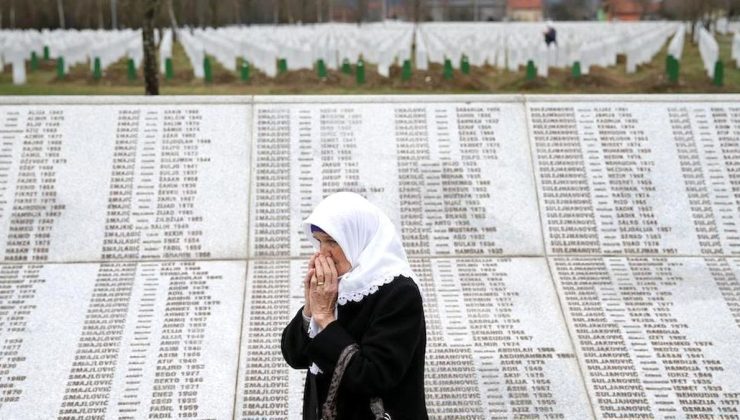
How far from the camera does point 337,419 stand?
407 cm

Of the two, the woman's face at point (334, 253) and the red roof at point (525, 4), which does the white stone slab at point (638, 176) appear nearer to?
the woman's face at point (334, 253)

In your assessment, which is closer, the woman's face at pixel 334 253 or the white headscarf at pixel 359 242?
the white headscarf at pixel 359 242

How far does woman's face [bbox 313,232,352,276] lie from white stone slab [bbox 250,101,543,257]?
368 centimetres

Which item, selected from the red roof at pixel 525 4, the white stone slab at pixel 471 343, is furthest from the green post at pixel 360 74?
the red roof at pixel 525 4

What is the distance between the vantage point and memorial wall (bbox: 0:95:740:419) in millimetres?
6660

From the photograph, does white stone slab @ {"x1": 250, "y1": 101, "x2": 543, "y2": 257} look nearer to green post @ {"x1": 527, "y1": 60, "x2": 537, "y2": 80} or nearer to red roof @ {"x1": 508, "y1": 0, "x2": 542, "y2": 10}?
green post @ {"x1": 527, "y1": 60, "x2": 537, "y2": 80}

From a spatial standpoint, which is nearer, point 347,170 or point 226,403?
point 226,403

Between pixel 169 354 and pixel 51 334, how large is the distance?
95cm

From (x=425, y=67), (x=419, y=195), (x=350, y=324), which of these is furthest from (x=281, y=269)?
(x=425, y=67)

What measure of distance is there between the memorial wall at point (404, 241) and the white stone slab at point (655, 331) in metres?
0.02

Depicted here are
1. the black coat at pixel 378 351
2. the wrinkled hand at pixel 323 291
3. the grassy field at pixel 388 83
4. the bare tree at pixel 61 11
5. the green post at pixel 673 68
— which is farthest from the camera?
the bare tree at pixel 61 11

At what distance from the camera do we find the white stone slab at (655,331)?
6609 millimetres

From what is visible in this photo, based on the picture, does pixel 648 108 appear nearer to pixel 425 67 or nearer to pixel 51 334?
pixel 51 334

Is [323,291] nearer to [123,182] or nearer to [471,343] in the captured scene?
[471,343]
